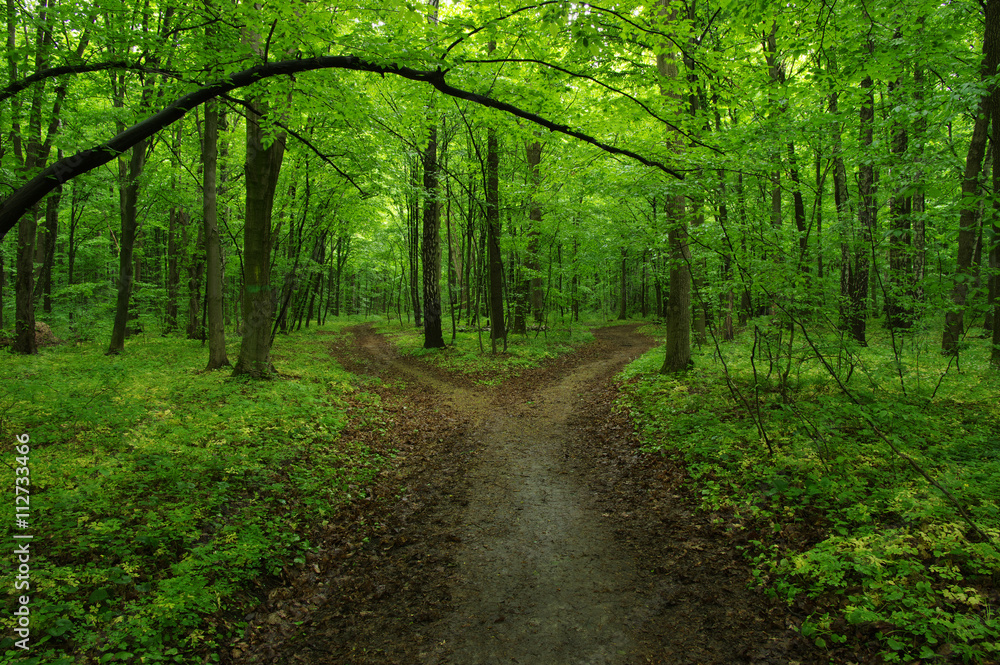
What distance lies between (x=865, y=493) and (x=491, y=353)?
12.0 meters

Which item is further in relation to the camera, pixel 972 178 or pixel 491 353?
pixel 491 353

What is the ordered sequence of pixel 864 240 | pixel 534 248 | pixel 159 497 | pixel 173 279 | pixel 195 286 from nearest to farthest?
pixel 159 497 → pixel 864 240 → pixel 195 286 → pixel 173 279 → pixel 534 248

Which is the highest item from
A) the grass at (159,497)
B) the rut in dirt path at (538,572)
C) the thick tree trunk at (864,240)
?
the thick tree trunk at (864,240)

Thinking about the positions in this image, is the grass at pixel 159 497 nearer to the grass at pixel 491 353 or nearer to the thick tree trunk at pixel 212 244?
the thick tree trunk at pixel 212 244

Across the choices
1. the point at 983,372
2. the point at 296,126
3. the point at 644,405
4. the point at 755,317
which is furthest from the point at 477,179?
the point at 983,372

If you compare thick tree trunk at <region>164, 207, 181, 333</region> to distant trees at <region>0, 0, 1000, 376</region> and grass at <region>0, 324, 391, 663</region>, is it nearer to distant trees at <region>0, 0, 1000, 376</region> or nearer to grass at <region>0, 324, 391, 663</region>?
distant trees at <region>0, 0, 1000, 376</region>

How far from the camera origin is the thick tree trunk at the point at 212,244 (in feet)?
32.7

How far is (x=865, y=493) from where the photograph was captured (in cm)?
449

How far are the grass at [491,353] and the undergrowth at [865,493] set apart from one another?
6.58 m

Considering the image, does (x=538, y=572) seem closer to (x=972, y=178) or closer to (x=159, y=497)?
(x=159, y=497)

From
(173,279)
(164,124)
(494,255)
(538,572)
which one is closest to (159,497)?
(164,124)

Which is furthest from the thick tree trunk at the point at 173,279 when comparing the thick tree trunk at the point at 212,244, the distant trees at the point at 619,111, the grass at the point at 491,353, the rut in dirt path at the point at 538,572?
the rut in dirt path at the point at 538,572

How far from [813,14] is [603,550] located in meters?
8.69

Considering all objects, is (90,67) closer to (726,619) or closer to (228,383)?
(228,383)
